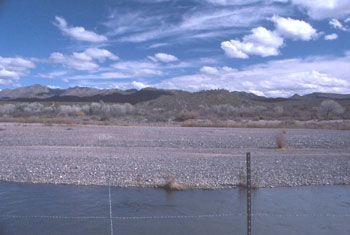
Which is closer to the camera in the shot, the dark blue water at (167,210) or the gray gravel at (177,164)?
the dark blue water at (167,210)

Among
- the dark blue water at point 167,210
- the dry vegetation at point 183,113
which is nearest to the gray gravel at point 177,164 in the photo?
the dark blue water at point 167,210

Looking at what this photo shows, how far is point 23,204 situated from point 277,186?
28.7 ft

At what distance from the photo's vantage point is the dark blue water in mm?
9445

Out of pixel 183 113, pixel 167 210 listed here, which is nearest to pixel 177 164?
pixel 167 210

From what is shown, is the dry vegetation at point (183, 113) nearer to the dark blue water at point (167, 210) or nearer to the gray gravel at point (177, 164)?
the gray gravel at point (177, 164)

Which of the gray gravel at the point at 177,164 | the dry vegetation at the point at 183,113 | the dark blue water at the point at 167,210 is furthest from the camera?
the dry vegetation at the point at 183,113

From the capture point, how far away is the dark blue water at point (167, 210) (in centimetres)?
945

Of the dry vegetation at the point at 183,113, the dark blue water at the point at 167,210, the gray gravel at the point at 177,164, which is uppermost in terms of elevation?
the dry vegetation at the point at 183,113

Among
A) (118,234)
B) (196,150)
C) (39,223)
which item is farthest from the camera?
(196,150)

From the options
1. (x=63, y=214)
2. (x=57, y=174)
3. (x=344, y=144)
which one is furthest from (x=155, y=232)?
(x=344, y=144)

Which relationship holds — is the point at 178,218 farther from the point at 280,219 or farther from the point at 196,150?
the point at 196,150

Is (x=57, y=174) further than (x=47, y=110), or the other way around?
(x=47, y=110)

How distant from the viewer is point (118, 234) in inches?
354

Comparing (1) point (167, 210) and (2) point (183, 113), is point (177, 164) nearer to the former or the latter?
(1) point (167, 210)
